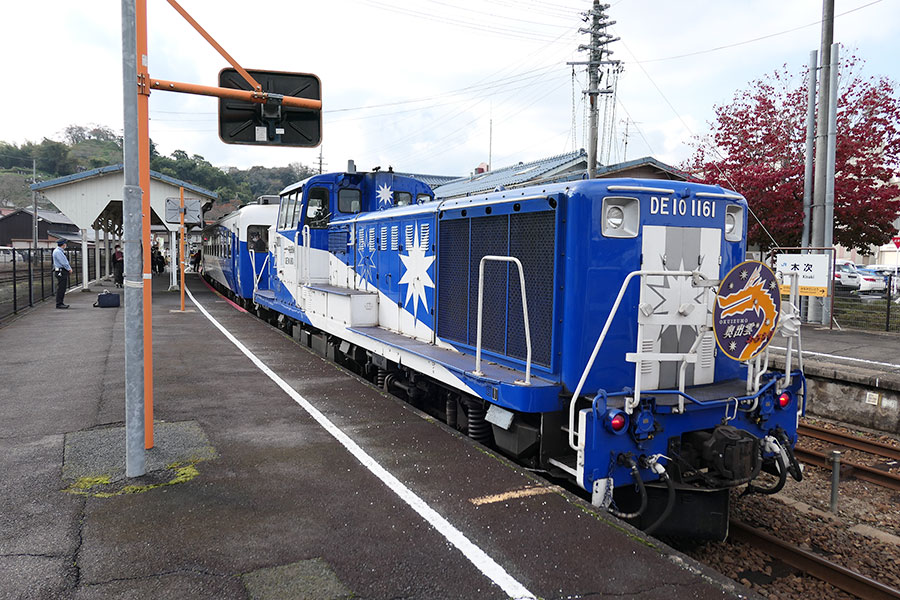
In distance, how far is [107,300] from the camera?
16.6 m

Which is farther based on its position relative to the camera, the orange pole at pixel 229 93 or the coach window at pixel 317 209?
the coach window at pixel 317 209

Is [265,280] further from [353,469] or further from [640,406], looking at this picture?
[640,406]

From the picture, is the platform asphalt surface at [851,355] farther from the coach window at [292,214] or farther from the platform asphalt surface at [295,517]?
the coach window at [292,214]

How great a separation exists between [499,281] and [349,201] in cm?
504

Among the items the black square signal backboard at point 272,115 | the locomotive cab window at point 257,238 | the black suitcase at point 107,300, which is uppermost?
the black square signal backboard at point 272,115

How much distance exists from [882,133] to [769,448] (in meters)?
13.7

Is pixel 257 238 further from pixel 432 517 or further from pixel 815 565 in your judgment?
pixel 815 565

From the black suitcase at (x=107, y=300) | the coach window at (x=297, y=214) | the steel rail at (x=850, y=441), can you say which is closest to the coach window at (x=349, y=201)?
the coach window at (x=297, y=214)

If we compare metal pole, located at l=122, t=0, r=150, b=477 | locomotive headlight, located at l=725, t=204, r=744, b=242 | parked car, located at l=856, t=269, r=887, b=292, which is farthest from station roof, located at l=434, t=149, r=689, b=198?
parked car, located at l=856, t=269, r=887, b=292

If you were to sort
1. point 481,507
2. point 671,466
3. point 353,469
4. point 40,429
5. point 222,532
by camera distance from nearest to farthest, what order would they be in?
point 222,532 → point 481,507 → point 671,466 → point 353,469 → point 40,429

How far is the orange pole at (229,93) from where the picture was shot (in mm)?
4707

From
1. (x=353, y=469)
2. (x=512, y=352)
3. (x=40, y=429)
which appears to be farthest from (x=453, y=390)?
(x=40, y=429)

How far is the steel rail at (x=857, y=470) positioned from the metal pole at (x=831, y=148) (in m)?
8.07

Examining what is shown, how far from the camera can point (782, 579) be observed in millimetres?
4531
